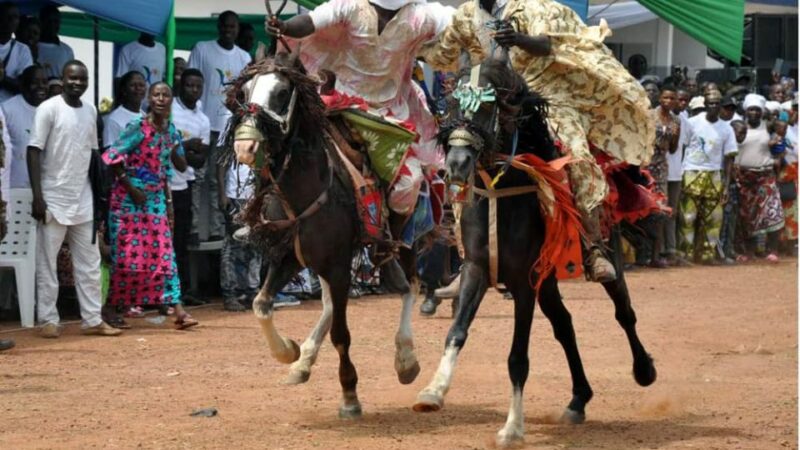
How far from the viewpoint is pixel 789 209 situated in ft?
73.3

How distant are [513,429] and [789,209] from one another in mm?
15282

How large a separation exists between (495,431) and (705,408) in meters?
1.74

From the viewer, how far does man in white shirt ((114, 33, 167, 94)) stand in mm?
14930

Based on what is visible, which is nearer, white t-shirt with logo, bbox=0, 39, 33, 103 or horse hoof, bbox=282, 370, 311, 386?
horse hoof, bbox=282, 370, 311, 386

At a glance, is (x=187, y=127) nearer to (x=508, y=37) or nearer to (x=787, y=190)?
(x=508, y=37)

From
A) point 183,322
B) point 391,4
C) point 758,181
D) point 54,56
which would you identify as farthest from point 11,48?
point 758,181

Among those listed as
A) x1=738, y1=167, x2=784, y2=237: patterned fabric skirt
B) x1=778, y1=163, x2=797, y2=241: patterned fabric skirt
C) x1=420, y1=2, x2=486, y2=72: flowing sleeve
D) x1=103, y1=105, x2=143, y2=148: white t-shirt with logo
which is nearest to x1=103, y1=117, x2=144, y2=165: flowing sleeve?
x1=103, y1=105, x2=143, y2=148: white t-shirt with logo

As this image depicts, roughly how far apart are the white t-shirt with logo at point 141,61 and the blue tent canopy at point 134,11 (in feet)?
6.43

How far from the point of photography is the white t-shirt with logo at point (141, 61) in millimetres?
14930

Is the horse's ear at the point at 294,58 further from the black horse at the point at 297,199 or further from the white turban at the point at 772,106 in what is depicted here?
the white turban at the point at 772,106

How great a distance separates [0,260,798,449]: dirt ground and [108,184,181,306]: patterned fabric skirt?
35 centimetres

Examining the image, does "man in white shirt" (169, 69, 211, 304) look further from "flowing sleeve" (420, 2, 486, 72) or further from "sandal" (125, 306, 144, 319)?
"flowing sleeve" (420, 2, 486, 72)

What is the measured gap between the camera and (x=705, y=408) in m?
9.59

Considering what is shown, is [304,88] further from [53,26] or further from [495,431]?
[53,26]
